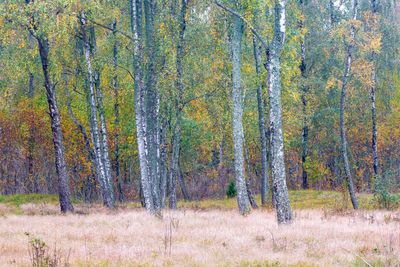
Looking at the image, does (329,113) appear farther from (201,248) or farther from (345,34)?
(201,248)

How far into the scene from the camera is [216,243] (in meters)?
8.37

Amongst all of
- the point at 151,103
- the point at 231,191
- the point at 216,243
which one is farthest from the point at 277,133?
the point at 231,191

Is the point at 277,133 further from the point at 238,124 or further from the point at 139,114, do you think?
the point at 139,114

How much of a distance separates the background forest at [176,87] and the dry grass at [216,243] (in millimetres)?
4539

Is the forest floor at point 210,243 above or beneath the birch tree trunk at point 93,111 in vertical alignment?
beneath

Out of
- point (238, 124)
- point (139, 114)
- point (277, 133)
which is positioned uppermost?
point (139, 114)

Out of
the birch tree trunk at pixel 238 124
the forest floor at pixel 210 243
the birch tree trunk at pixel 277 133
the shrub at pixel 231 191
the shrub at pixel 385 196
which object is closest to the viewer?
the forest floor at pixel 210 243

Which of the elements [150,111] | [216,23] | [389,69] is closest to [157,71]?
[150,111]

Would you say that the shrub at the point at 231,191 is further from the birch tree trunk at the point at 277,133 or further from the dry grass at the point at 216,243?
the birch tree trunk at the point at 277,133

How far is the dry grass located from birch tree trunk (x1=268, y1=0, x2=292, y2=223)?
2.00ft

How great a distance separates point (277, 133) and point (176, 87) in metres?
8.37

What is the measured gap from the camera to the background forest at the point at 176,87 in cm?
1700

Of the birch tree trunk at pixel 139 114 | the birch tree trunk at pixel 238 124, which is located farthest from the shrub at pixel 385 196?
the birch tree trunk at pixel 139 114

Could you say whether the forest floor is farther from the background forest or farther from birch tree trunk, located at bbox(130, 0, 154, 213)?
the background forest
